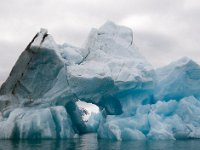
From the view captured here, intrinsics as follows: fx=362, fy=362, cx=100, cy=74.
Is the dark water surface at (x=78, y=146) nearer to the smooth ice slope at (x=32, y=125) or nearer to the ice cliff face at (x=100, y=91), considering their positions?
the smooth ice slope at (x=32, y=125)

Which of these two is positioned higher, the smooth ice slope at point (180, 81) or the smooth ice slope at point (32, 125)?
the smooth ice slope at point (180, 81)

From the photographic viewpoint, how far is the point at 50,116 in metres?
20.4

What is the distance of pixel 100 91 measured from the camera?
2362 cm

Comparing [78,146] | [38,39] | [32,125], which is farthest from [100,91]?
[78,146]

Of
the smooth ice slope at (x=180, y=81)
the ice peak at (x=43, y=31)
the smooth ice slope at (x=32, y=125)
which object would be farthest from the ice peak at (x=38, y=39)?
the smooth ice slope at (x=180, y=81)

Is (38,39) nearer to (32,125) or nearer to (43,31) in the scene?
(43,31)

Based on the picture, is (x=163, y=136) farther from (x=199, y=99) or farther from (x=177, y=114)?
(x=199, y=99)

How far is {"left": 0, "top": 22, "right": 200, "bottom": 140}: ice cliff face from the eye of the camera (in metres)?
21.0

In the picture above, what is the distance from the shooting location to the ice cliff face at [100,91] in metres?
21.0

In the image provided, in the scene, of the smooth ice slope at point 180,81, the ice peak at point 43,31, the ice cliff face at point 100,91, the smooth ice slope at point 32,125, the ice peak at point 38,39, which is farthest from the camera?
the smooth ice slope at point 180,81

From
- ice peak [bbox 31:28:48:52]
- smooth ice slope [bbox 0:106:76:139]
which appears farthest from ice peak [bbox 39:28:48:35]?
smooth ice slope [bbox 0:106:76:139]

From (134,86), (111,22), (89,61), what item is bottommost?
(134,86)

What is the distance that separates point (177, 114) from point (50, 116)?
8.83 metres

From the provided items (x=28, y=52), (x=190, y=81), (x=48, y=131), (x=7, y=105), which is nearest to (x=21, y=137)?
(x=48, y=131)
